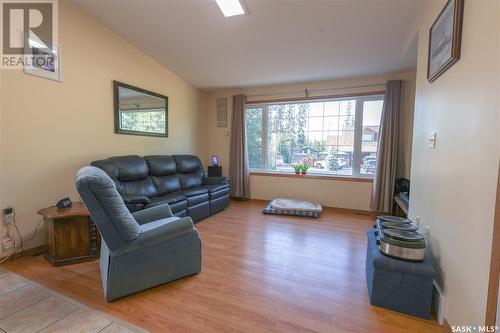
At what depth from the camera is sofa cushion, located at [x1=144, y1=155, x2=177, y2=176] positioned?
3.48 m

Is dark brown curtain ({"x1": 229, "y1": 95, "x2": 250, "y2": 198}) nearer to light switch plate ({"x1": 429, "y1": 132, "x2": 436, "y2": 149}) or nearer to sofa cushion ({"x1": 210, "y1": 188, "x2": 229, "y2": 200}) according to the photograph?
sofa cushion ({"x1": 210, "y1": 188, "x2": 229, "y2": 200})

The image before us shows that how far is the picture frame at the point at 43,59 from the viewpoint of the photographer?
7.40 feet

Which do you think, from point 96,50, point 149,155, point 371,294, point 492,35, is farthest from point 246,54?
point 371,294

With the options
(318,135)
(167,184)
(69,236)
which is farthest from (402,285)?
(318,135)

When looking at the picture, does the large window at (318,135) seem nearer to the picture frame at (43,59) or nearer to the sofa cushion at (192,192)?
the sofa cushion at (192,192)

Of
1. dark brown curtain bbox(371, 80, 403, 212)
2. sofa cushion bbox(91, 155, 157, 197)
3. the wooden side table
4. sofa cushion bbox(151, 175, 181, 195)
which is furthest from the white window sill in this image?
the wooden side table

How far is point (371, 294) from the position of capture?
5.41 ft

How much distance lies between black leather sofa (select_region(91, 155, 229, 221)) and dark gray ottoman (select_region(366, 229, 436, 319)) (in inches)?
92.5

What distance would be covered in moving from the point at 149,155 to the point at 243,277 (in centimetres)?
260

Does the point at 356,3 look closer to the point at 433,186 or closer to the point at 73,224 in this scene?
the point at 433,186

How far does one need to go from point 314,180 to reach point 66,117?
390cm

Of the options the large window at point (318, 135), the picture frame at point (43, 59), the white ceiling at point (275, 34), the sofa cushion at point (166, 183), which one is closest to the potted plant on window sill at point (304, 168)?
the large window at point (318, 135)

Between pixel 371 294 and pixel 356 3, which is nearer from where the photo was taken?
pixel 371 294

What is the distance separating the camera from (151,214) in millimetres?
2211
